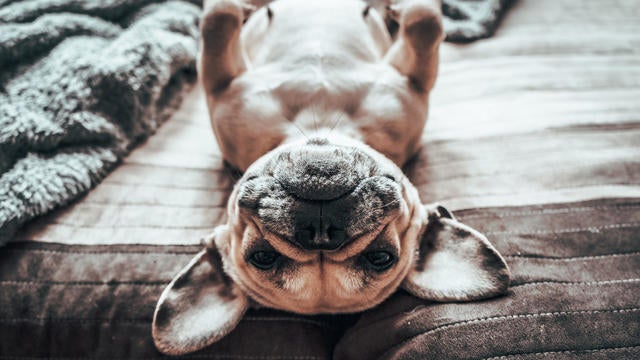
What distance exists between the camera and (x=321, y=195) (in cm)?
98

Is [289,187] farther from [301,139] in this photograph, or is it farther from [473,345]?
[473,345]

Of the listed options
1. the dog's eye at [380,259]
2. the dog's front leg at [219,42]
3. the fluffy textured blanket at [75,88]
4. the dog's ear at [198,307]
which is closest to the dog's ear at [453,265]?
the dog's eye at [380,259]

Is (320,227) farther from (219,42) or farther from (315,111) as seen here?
(219,42)

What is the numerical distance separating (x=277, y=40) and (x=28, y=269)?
1.14 meters

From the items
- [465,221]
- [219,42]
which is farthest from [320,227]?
[219,42]

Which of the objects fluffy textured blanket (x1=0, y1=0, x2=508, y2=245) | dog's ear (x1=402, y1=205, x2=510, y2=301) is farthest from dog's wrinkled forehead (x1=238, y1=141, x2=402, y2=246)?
fluffy textured blanket (x1=0, y1=0, x2=508, y2=245)

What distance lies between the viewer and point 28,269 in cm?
120

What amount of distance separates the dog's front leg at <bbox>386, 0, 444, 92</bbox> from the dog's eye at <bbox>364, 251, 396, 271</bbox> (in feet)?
2.30

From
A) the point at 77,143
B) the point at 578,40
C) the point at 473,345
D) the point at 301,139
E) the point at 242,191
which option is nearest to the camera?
the point at 473,345

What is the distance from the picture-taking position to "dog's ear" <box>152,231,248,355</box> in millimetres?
1064

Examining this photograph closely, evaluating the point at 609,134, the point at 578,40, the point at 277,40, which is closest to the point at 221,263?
the point at 277,40

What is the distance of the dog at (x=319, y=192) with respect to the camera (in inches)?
40.0

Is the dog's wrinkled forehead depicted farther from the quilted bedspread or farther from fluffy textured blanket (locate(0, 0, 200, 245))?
fluffy textured blanket (locate(0, 0, 200, 245))

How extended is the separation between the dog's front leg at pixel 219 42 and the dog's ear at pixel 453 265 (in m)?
0.81
